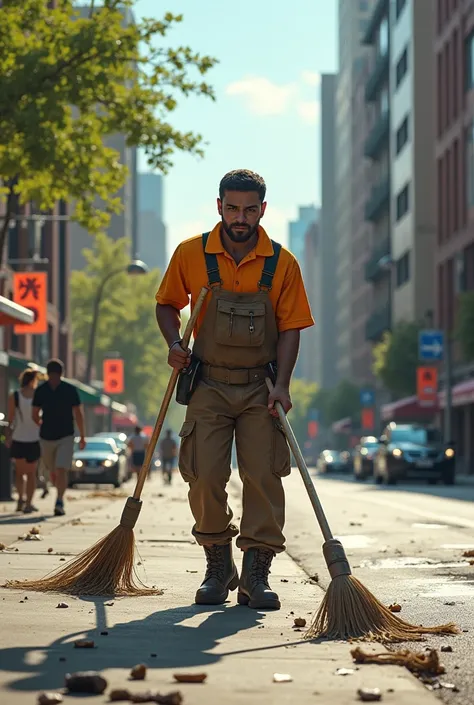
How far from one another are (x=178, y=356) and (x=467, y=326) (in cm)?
3811

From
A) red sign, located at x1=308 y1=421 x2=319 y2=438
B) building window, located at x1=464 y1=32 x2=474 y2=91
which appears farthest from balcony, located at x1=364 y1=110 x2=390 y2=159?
red sign, located at x1=308 y1=421 x2=319 y2=438

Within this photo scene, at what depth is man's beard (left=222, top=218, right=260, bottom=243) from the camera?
25.5 ft

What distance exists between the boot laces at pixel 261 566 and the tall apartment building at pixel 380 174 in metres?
84.5

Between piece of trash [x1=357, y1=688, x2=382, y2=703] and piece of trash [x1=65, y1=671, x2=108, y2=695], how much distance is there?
2.58ft

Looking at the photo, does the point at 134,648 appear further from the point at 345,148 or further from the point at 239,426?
the point at 345,148

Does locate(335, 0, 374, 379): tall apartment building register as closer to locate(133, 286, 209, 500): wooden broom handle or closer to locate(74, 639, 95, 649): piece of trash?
locate(133, 286, 209, 500): wooden broom handle

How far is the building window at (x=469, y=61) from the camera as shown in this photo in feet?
195

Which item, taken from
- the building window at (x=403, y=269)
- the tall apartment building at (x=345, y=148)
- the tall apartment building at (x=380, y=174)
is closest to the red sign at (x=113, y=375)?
the building window at (x=403, y=269)

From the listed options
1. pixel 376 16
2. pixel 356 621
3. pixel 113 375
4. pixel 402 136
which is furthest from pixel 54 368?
pixel 376 16

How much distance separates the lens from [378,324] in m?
98.9

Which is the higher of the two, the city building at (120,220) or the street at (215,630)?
the city building at (120,220)

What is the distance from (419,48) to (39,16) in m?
59.1

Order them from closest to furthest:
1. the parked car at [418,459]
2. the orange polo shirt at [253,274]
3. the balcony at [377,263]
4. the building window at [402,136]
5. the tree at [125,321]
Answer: the orange polo shirt at [253,274] → the parked car at [418,459] → the tree at [125,321] → the building window at [402,136] → the balcony at [377,263]

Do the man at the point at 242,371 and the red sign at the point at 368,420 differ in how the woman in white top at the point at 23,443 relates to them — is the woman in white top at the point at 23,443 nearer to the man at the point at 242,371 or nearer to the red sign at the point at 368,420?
the man at the point at 242,371
